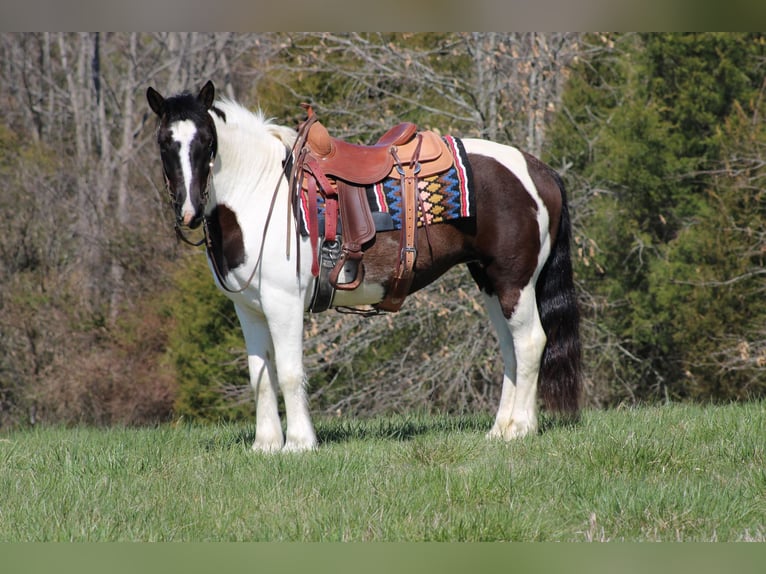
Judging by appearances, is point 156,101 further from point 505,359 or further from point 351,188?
point 505,359

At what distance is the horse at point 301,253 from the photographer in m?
5.75

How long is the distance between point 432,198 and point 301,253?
951mm

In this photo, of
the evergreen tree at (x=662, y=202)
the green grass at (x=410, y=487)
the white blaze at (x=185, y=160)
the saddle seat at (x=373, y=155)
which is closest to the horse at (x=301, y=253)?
the white blaze at (x=185, y=160)

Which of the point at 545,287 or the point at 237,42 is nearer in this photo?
the point at 545,287

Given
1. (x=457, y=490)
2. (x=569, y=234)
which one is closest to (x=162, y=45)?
(x=569, y=234)

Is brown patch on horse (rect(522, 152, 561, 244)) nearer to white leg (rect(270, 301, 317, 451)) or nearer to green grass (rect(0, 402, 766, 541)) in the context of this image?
green grass (rect(0, 402, 766, 541))

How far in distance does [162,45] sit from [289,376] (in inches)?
591

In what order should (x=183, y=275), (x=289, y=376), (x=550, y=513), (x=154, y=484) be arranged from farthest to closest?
(x=183, y=275)
(x=289, y=376)
(x=154, y=484)
(x=550, y=513)

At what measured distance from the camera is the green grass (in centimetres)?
431

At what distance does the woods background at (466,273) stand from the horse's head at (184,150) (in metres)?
6.24

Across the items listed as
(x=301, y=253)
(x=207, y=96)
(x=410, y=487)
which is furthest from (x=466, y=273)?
(x=410, y=487)

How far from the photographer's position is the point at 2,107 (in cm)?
1959

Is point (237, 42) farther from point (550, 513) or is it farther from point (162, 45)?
point (550, 513)

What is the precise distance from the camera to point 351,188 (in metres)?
6.11
